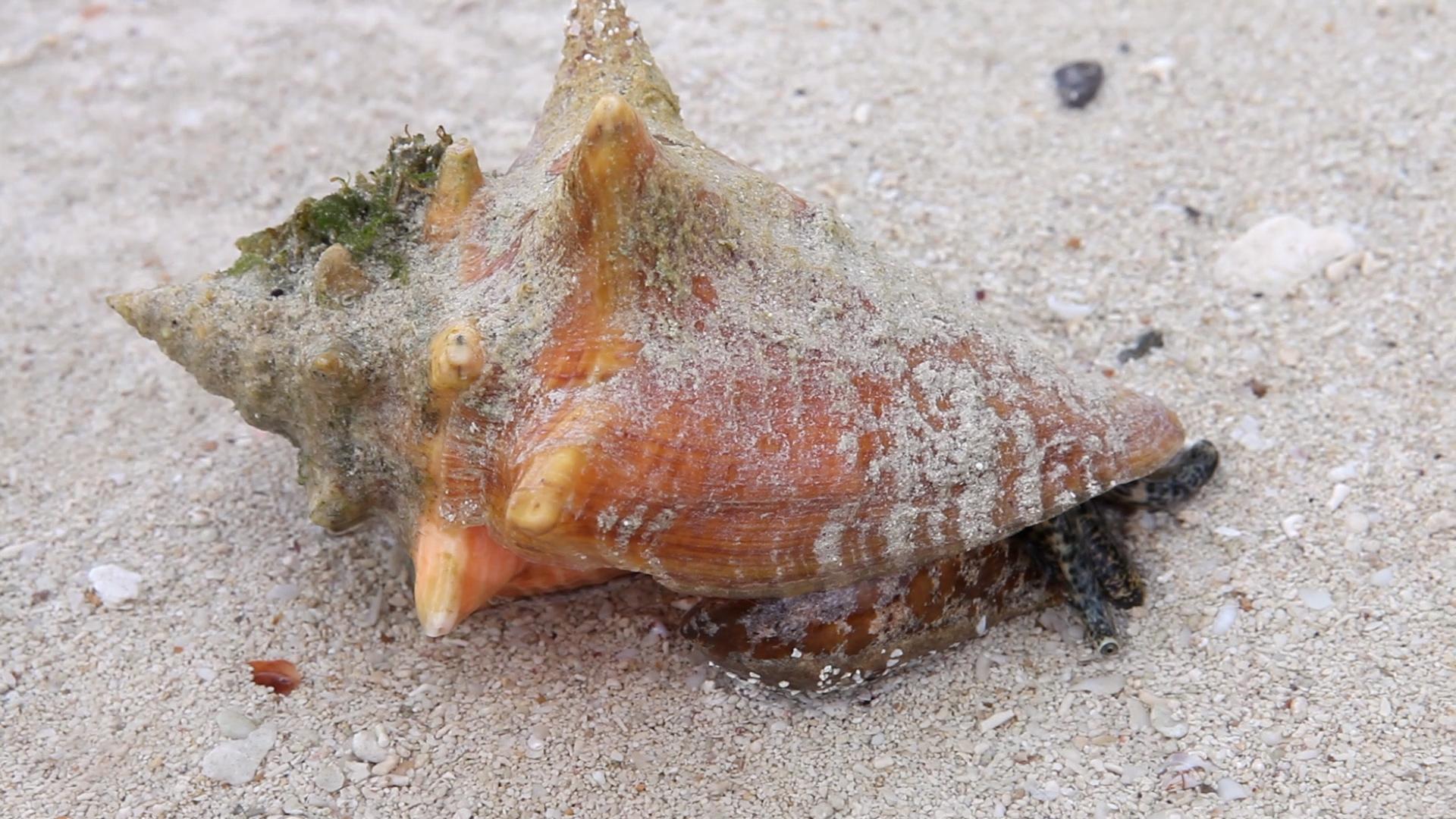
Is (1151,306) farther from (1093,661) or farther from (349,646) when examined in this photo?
(349,646)

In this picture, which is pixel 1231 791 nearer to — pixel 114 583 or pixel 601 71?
pixel 601 71

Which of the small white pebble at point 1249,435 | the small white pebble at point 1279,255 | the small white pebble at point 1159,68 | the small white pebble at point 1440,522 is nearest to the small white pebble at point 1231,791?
the small white pebble at point 1440,522

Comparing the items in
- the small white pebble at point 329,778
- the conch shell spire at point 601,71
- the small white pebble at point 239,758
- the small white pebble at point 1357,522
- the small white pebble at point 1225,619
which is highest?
the conch shell spire at point 601,71

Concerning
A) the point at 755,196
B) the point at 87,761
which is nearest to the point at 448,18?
the point at 755,196

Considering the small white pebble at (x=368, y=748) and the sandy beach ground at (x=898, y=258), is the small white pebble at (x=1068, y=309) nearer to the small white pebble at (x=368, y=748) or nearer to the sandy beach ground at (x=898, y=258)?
the sandy beach ground at (x=898, y=258)

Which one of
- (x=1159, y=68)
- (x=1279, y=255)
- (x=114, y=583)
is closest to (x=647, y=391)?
(x=114, y=583)

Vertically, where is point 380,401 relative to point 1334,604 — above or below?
above
